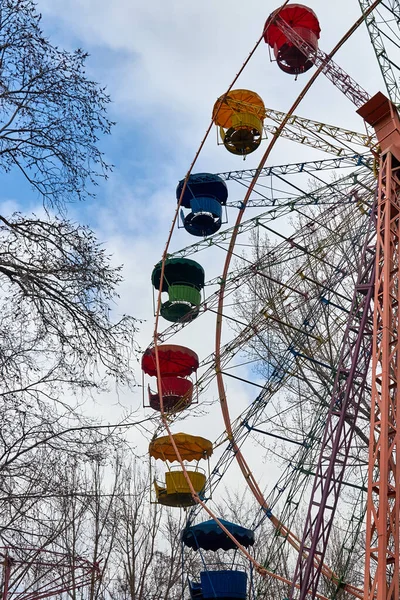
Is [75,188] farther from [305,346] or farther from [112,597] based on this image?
[112,597]

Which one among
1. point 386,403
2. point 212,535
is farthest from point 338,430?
point 212,535

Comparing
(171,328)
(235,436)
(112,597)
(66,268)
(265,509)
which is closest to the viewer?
(66,268)

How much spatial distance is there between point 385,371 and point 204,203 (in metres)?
8.48

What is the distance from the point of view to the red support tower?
30.8 ft

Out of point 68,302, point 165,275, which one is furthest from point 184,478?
point 68,302

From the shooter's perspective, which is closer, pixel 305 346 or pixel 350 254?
pixel 350 254

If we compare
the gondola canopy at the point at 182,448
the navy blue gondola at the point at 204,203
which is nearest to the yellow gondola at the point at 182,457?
the gondola canopy at the point at 182,448

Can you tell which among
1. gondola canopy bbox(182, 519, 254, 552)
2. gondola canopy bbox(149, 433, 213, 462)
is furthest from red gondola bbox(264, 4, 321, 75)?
gondola canopy bbox(182, 519, 254, 552)

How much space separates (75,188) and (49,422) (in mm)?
2431

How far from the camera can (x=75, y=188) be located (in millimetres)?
8266

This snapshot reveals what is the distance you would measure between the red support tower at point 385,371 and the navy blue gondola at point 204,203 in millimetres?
5191

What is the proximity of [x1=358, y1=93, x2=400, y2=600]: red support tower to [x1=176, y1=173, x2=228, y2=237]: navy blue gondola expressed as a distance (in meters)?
5.19

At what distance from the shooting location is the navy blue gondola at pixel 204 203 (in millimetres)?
17969

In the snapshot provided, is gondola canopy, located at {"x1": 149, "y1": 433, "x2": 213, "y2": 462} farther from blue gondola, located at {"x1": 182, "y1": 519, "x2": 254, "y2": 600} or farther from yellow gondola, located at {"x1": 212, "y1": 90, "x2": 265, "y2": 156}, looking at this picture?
yellow gondola, located at {"x1": 212, "y1": 90, "x2": 265, "y2": 156}
